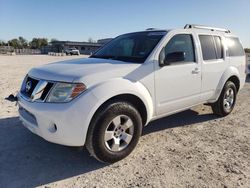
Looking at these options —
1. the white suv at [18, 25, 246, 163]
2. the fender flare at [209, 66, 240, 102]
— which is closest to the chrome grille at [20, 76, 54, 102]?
the white suv at [18, 25, 246, 163]

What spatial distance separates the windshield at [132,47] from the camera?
159 inches

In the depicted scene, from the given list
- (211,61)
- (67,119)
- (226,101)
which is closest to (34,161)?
(67,119)

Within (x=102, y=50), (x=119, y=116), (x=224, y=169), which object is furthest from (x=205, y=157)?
(x=102, y=50)

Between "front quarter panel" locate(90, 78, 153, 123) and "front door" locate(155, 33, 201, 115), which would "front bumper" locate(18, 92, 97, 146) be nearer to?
"front quarter panel" locate(90, 78, 153, 123)

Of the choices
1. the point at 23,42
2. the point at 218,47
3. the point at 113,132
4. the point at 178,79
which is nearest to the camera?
the point at 113,132

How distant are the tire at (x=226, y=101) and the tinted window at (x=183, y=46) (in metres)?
1.45

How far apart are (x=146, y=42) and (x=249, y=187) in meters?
2.66

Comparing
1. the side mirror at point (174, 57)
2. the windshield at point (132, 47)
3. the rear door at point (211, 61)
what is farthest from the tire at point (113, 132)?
the rear door at point (211, 61)

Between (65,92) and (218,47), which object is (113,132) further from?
(218,47)

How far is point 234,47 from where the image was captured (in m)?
5.86

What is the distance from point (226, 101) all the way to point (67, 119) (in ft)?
13.3

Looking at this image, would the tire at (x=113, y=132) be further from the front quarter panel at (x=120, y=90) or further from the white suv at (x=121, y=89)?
the front quarter panel at (x=120, y=90)

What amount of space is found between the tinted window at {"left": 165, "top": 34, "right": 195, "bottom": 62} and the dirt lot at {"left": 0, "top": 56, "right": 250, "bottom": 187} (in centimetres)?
143

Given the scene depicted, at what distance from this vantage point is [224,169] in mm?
3350
